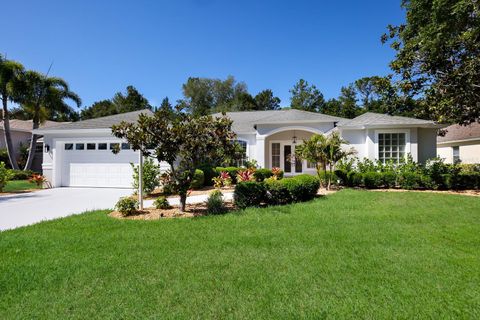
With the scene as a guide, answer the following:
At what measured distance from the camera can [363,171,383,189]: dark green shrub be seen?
43.2 ft

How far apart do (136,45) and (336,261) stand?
14389 mm

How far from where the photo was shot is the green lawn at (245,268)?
319cm

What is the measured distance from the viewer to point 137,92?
47406mm

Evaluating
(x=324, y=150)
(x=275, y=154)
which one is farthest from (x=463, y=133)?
(x=324, y=150)

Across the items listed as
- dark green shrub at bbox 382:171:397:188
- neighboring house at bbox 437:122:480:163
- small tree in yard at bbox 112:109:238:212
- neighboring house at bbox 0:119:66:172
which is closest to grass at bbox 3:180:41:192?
neighboring house at bbox 0:119:66:172

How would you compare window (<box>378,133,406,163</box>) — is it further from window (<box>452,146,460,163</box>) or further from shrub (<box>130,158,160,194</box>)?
window (<box>452,146,460,163</box>)

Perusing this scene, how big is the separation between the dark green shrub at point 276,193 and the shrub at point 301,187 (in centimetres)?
14

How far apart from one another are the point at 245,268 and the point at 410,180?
11.8 m

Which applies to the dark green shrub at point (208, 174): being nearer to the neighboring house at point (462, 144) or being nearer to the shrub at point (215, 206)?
the shrub at point (215, 206)

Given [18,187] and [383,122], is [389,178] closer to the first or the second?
[383,122]

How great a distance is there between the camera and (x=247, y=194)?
8.80 meters

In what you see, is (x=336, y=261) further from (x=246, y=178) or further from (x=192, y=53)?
(x=192, y=53)

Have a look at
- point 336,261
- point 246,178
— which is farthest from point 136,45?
point 336,261

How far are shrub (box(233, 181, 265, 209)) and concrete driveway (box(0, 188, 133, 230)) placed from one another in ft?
15.3
